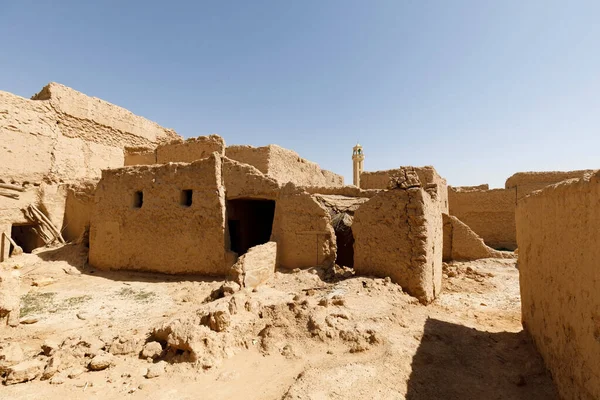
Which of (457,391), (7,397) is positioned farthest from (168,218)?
(457,391)

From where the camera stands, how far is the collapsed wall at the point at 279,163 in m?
10.7

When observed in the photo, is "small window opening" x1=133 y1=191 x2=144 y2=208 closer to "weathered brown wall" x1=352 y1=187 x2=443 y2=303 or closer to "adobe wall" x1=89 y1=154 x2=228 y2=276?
"adobe wall" x1=89 y1=154 x2=228 y2=276

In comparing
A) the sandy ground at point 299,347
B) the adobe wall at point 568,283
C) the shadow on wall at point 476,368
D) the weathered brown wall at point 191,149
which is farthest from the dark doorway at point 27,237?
the adobe wall at point 568,283

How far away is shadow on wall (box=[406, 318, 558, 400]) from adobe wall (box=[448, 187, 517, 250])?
10.1 meters

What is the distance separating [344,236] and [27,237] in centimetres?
1088

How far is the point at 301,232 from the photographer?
7379 mm

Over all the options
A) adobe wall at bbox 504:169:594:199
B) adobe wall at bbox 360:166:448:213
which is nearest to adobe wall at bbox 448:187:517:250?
adobe wall at bbox 504:169:594:199

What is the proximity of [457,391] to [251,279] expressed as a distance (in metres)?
4.08

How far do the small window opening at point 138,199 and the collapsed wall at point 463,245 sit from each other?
866 cm

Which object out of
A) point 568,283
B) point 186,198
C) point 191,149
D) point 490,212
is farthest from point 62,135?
point 490,212

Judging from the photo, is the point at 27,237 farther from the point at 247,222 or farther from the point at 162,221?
the point at 247,222

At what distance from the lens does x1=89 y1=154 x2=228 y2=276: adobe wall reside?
7.93 metres

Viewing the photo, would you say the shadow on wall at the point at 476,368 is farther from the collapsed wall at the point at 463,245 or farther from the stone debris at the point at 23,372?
the collapsed wall at the point at 463,245

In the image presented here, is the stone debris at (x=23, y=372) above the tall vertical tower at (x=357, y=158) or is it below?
below
